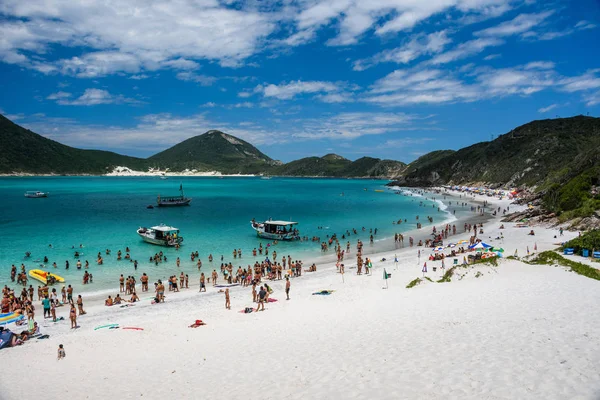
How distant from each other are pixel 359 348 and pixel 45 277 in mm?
26642

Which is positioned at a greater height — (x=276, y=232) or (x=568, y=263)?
(x=568, y=263)

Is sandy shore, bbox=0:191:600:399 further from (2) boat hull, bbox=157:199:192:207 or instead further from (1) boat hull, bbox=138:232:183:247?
(2) boat hull, bbox=157:199:192:207

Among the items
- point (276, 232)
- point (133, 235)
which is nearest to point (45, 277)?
point (133, 235)

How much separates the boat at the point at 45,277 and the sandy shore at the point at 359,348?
9.86m

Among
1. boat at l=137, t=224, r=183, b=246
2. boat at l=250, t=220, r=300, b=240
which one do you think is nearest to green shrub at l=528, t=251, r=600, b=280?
boat at l=250, t=220, r=300, b=240

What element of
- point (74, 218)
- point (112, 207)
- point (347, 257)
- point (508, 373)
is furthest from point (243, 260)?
point (112, 207)

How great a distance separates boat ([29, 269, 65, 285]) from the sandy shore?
32.3 feet

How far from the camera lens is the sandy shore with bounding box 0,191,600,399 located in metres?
7.98

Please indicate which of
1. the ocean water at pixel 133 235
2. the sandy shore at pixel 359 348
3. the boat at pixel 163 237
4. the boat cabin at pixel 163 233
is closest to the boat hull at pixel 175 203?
the ocean water at pixel 133 235

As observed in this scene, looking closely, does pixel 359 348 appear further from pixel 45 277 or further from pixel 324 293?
pixel 45 277

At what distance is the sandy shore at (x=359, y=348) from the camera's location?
7980mm

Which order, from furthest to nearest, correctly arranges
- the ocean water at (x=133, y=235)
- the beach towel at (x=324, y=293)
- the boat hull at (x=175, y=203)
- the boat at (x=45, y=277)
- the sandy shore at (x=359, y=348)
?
the boat hull at (x=175, y=203)
the ocean water at (x=133, y=235)
the boat at (x=45, y=277)
the beach towel at (x=324, y=293)
the sandy shore at (x=359, y=348)

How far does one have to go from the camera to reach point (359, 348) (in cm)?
1078

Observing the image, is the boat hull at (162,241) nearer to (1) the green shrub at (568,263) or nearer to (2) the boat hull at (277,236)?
(2) the boat hull at (277,236)
